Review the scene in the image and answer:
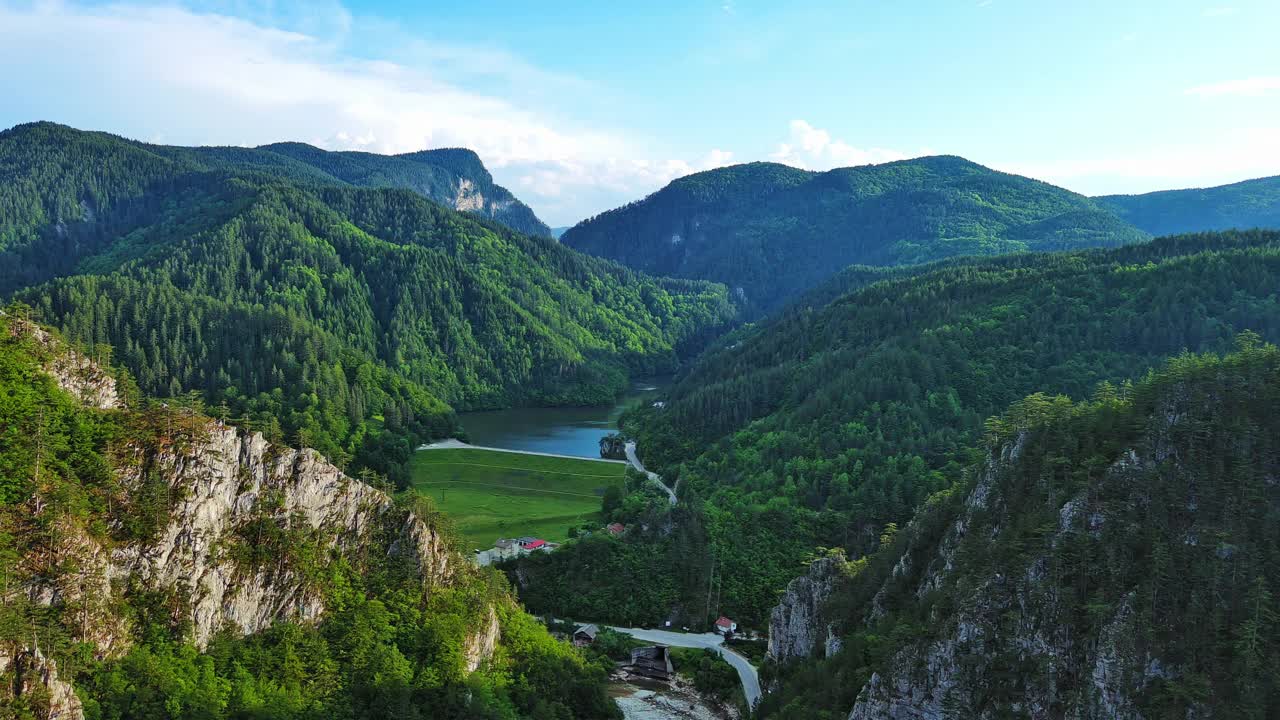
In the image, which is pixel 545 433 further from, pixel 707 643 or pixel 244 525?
pixel 244 525

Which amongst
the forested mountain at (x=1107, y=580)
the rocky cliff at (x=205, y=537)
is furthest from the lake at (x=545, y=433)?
the forested mountain at (x=1107, y=580)

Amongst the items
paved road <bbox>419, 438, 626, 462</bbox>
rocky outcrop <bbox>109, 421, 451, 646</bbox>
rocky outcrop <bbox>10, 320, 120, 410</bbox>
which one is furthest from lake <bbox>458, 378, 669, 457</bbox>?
rocky outcrop <bbox>10, 320, 120, 410</bbox>

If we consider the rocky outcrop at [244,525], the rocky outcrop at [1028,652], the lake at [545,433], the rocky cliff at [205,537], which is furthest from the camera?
the lake at [545,433]

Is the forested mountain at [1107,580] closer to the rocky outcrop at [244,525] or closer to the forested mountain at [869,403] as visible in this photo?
the rocky outcrop at [244,525]

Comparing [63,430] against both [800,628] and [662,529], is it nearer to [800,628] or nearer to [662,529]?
[800,628]

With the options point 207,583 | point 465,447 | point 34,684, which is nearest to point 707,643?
point 207,583
